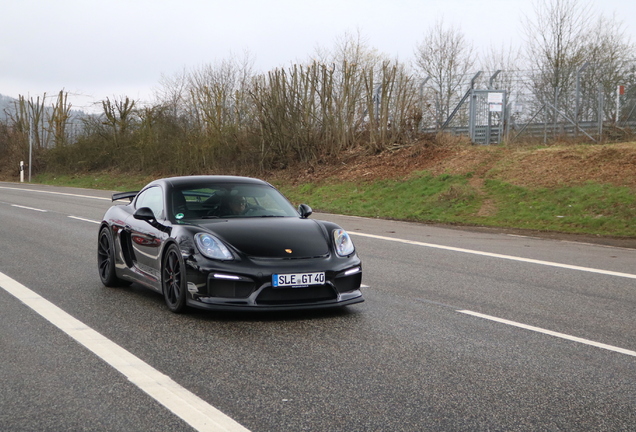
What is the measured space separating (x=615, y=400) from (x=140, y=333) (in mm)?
3693

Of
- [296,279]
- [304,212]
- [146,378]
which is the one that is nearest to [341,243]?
[296,279]

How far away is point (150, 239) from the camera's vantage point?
7.60 m

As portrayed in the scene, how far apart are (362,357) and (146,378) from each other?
1.55 m

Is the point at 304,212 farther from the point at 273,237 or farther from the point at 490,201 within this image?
the point at 490,201

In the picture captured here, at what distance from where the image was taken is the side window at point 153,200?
783 centimetres

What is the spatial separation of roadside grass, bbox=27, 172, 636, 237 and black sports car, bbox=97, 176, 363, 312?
10070 mm

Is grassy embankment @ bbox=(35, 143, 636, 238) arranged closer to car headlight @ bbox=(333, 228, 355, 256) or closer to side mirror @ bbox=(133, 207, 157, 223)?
car headlight @ bbox=(333, 228, 355, 256)

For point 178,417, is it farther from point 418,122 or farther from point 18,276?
point 418,122

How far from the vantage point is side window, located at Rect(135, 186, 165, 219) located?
783 cm

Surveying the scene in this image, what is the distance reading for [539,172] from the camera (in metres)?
21.1

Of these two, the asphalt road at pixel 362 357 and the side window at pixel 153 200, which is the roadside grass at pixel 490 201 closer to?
the asphalt road at pixel 362 357

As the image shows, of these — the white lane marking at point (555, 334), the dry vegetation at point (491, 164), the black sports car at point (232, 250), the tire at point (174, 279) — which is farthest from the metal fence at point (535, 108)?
the tire at point (174, 279)

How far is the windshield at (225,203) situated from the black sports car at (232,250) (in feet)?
0.03

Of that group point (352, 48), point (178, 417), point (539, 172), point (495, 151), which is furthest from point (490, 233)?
point (352, 48)
